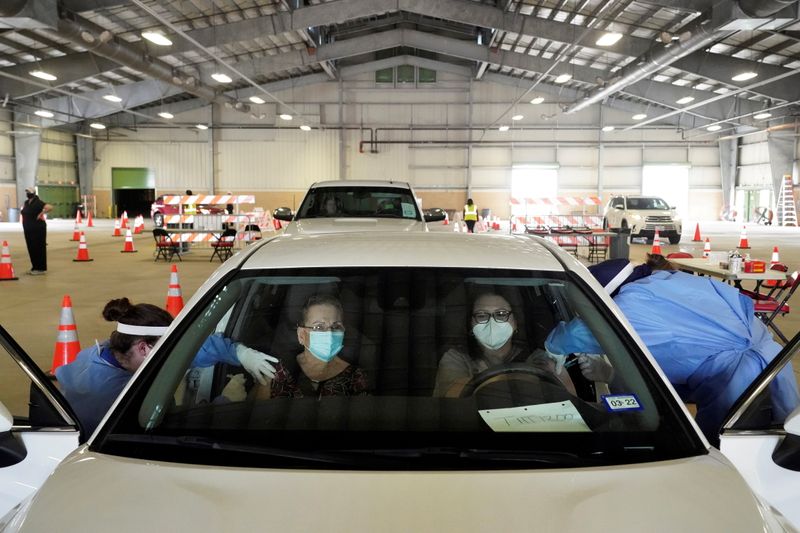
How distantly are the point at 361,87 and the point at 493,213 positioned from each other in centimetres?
881

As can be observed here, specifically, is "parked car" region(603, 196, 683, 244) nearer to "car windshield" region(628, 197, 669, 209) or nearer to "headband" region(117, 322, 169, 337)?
"car windshield" region(628, 197, 669, 209)

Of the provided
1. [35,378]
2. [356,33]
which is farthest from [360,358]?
[356,33]

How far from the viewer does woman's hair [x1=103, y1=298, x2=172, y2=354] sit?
3.32 meters

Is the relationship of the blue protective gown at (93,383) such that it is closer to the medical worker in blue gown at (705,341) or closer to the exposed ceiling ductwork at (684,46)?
the medical worker in blue gown at (705,341)

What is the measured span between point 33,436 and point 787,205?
3264 cm

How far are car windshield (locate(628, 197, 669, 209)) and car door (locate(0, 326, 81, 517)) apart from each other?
2263 centimetres

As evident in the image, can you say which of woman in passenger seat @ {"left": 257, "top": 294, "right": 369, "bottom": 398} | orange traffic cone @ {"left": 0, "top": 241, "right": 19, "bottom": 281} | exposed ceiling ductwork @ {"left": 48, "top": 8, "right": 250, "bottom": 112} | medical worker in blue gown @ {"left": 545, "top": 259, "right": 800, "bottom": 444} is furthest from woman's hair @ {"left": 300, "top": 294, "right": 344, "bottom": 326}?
exposed ceiling ductwork @ {"left": 48, "top": 8, "right": 250, "bottom": 112}

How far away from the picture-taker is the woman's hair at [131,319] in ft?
10.9

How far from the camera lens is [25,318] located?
8.51 metres

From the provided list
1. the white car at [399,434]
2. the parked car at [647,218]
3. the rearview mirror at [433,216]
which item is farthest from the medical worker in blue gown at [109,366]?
the parked car at [647,218]

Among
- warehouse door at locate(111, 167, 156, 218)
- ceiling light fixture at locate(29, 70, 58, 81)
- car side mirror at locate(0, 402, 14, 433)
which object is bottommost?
car side mirror at locate(0, 402, 14, 433)

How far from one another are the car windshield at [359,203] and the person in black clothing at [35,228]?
22.6 feet

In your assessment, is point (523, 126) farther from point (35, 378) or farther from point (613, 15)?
point (35, 378)

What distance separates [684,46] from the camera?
16.2m
